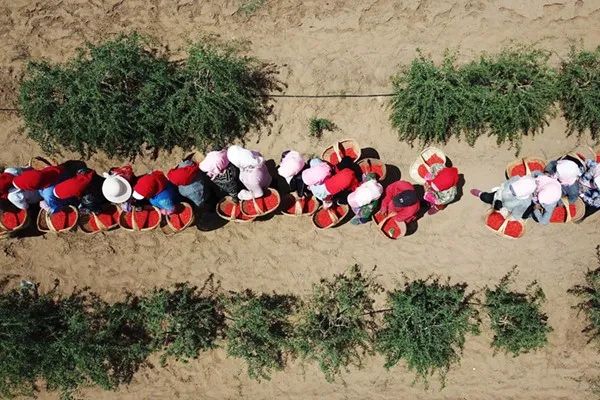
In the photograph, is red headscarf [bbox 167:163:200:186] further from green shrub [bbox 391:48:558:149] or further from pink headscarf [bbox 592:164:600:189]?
pink headscarf [bbox 592:164:600:189]

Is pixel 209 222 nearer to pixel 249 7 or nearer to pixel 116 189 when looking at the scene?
pixel 116 189

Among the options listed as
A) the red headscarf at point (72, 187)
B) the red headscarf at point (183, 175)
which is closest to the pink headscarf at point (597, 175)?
the red headscarf at point (183, 175)

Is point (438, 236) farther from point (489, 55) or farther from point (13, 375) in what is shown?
point (13, 375)

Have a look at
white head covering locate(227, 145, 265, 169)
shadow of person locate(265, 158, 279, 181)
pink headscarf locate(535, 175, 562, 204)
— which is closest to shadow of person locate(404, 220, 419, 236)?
pink headscarf locate(535, 175, 562, 204)

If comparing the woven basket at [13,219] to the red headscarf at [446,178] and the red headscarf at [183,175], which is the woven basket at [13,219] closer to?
the red headscarf at [183,175]

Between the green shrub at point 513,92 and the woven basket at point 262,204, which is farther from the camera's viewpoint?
the green shrub at point 513,92

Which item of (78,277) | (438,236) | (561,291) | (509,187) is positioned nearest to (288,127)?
(438,236)

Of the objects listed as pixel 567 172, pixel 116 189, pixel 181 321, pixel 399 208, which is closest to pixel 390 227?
pixel 399 208
